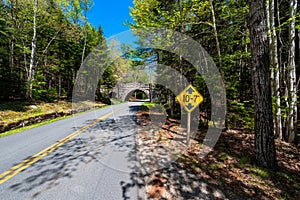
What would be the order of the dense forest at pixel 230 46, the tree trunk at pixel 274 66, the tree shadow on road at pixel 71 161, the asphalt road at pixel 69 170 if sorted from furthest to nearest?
1. the tree trunk at pixel 274 66
2. the dense forest at pixel 230 46
3. the tree shadow on road at pixel 71 161
4. the asphalt road at pixel 69 170

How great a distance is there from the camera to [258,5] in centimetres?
330

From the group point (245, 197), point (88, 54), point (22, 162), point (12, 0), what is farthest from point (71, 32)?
point (245, 197)

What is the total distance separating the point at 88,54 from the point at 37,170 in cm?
2275

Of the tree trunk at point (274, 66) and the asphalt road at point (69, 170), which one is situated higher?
the tree trunk at point (274, 66)

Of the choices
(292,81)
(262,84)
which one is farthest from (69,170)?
(292,81)

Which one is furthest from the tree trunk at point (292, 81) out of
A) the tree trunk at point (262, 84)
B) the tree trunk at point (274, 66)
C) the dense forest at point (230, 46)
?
the tree trunk at point (262, 84)

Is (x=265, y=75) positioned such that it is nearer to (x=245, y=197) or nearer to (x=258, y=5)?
(x=258, y=5)

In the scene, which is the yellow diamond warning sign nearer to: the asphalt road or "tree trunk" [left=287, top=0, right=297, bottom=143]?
the asphalt road

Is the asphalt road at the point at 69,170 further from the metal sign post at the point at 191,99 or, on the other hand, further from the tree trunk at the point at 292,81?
the tree trunk at the point at 292,81

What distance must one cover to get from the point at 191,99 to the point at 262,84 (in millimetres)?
1892

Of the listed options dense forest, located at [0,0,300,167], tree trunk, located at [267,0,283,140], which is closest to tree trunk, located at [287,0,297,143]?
dense forest, located at [0,0,300,167]

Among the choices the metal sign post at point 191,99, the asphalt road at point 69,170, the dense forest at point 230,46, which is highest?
the dense forest at point 230,46

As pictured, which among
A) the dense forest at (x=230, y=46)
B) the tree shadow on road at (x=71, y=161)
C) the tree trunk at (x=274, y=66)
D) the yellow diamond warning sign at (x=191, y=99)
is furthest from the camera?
the tree trunk at (x=274, y=66)

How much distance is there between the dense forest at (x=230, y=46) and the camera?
342cm
